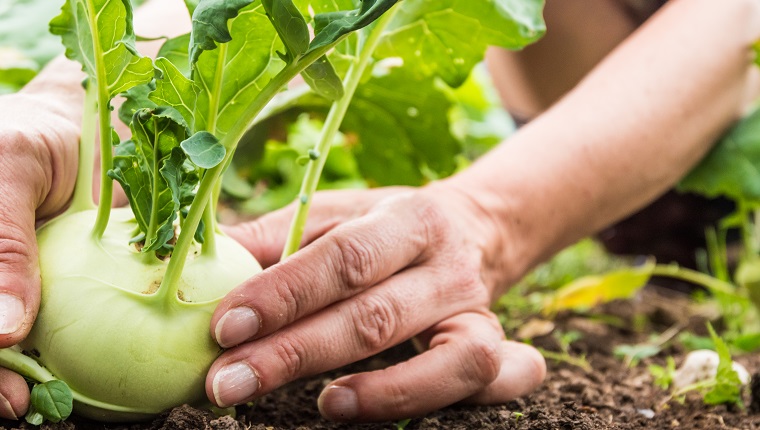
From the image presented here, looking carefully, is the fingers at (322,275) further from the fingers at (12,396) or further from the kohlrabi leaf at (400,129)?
the kohlrabi leaf at (400,129)

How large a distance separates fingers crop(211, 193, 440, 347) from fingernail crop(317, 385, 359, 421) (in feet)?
0.40

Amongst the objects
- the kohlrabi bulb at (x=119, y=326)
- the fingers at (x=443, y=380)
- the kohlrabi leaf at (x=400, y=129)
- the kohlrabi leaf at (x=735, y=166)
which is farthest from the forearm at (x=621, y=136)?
the kohlrabi bulb at (x=119, y=326)

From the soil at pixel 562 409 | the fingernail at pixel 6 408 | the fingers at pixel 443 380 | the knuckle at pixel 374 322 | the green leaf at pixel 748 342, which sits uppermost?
the fingernail at pixel 6 408

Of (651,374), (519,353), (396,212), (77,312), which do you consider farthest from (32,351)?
(651,374)

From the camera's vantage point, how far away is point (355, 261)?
1035 mm

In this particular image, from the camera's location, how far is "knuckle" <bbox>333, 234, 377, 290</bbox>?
102cm

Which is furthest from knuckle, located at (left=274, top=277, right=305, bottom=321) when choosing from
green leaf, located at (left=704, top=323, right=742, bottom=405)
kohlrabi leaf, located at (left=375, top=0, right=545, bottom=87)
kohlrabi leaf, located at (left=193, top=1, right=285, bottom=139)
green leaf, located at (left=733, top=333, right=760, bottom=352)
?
green leaf, located at (left=733, top=333, right=760, bottom=352)

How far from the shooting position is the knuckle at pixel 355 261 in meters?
1.02

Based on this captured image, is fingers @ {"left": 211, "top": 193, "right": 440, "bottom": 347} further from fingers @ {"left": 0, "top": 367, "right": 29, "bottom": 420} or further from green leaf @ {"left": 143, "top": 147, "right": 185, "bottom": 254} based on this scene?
fingers @ {"left": 0, "top": 367, "right": 29, "bottom": 420}

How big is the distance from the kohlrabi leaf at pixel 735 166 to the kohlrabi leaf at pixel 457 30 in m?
0.92

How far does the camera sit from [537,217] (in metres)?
1.56

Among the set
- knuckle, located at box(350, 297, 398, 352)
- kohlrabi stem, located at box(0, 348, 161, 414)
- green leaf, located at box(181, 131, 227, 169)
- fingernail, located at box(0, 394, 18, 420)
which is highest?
green leaf, located at box(181, 131, 227, 169)

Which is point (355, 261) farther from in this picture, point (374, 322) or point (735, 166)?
point (735, 166)

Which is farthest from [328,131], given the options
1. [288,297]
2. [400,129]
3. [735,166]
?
[735,166]
